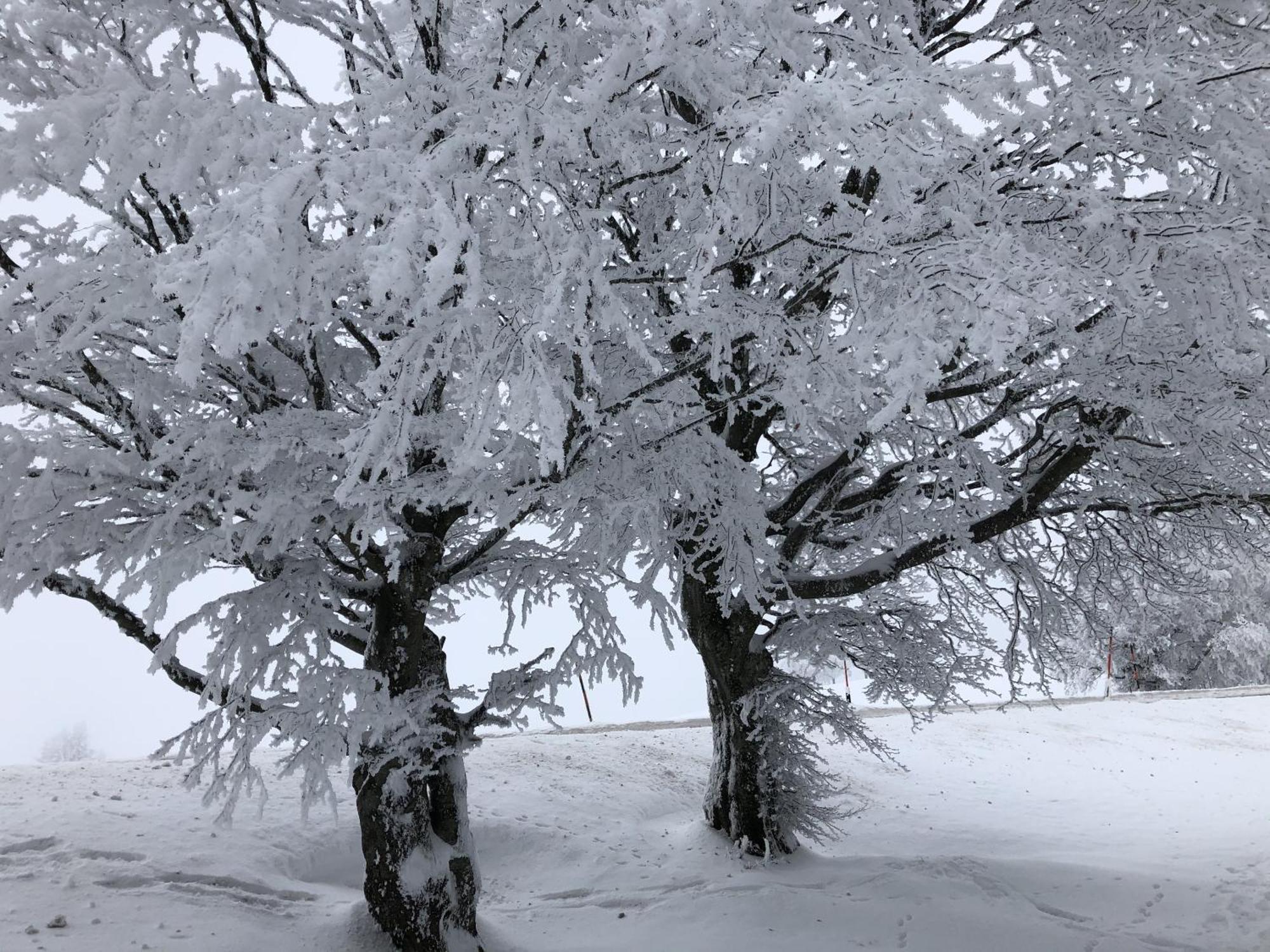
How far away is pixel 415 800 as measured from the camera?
19.5 ft

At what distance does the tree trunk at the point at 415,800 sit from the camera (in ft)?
19.1

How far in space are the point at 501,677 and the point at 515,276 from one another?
3.58 meters

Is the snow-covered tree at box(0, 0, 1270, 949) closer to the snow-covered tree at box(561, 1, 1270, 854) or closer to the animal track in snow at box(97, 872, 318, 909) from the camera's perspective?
the snow-covered tree at box(561, 1, 1270, 854)

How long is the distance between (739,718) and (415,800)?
3.68 metres

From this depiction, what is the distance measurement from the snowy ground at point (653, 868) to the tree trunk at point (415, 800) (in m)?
0.44

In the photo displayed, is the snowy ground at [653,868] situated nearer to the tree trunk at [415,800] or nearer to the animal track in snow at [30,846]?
the animal track in snow at [30,846]

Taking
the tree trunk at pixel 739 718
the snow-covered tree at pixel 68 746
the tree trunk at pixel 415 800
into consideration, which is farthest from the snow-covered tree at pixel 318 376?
the snow-covered tree at pixel 68 746

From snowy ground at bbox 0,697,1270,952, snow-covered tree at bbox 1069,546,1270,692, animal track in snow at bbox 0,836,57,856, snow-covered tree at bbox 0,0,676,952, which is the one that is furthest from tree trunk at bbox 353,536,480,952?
snow-covered tree at bbox 1069,546,1270,692

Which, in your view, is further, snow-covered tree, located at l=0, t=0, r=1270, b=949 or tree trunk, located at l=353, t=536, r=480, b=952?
tree trunk, located at l=353, t=536, r=480, b=952

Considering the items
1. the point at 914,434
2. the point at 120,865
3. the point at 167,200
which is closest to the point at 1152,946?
the point at 914,434

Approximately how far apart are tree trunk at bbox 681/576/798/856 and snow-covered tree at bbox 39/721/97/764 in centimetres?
3470

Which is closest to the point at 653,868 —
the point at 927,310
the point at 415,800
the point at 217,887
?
the point at 415,800

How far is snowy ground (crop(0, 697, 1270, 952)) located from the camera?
20.5 feet

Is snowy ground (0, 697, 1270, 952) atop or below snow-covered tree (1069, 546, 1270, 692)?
below
